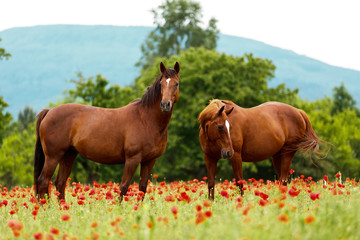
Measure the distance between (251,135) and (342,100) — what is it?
63.8 meters

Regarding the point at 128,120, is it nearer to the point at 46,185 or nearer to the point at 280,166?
the point at 46,185

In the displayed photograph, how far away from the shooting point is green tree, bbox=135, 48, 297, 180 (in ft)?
104

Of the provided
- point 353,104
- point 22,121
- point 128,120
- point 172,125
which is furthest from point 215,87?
point 22,121

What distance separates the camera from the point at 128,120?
8508 mm

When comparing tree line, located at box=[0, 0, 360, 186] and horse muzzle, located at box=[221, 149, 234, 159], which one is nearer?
horse muzzle, located at box=[221, 149, 234, 159]

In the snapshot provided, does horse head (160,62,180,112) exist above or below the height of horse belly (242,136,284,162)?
above

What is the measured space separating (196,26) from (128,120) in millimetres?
45538

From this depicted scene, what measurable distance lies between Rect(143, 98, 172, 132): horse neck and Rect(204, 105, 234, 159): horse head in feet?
2.90

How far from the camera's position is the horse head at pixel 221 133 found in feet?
25.9

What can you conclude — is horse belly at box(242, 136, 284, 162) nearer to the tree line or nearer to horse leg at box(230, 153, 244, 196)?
horse leg at box(230, 153, 244, 196)

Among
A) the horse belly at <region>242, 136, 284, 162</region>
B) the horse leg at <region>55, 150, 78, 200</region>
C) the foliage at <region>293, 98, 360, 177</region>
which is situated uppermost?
the horse belly at <region>242, 136, 284, 162</region>

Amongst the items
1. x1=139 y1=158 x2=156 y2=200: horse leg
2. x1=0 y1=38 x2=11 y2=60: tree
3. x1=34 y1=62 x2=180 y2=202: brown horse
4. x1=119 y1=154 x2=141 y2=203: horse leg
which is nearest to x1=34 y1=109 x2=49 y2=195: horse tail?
x1=34 y1=62 x2=180 y2=202: brown horse

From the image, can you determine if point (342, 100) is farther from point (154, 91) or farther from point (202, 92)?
point (154, 91)

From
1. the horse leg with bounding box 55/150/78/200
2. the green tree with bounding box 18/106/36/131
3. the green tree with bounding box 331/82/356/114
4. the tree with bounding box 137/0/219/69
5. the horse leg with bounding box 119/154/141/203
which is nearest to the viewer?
the horse leg with bounding box 119/154/141/203
